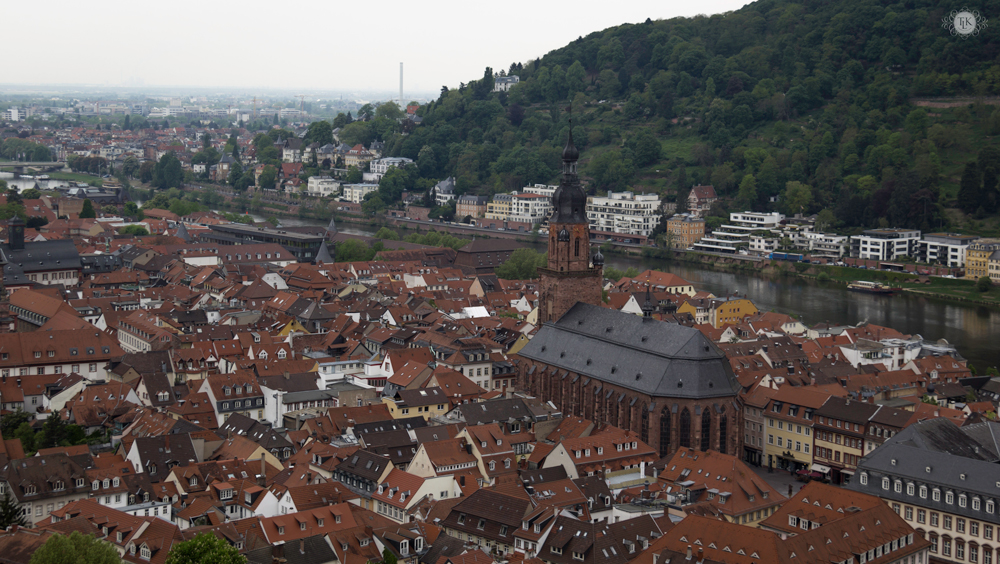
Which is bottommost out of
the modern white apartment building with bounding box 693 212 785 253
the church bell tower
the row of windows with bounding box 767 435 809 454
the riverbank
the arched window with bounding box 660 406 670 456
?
the riverbank

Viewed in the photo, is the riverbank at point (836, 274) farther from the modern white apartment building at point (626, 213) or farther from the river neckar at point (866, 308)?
the modern white apartment building at point (626, 213)

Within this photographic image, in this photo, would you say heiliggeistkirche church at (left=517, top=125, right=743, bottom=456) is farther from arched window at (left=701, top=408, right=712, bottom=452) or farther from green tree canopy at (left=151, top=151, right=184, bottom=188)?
green tree canopy at (left=151, top=151, right=184, bottom=188)

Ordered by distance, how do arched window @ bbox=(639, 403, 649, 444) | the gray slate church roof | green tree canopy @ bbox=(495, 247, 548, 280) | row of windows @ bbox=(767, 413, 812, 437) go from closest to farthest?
the gray slate church roof, arched window @ bbox=(639, 403, 649, 444), row of windows @ bbox=(767, 413, 812, 437), green tree canopy @ bbox=(495, 247, 548, 280)

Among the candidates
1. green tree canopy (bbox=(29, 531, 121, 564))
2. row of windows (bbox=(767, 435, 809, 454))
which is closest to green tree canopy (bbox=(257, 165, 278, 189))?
row of windows (bbox=(767, 435, 809, 454))

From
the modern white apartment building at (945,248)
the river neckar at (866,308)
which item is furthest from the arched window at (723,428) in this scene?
the modern white apartment building at (945,248)

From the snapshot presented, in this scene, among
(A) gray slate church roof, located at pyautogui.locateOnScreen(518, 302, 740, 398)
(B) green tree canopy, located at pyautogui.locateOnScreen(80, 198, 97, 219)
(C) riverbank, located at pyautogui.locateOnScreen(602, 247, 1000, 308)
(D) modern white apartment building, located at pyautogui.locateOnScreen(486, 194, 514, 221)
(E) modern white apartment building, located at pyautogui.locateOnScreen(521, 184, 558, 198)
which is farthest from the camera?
(E) modern white apartment building, located at pyautogui.locateOnScreen(521, 184, 558, 198)

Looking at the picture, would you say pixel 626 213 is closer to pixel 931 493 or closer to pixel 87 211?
pixel 87 211

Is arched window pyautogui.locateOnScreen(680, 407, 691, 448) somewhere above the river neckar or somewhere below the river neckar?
above
